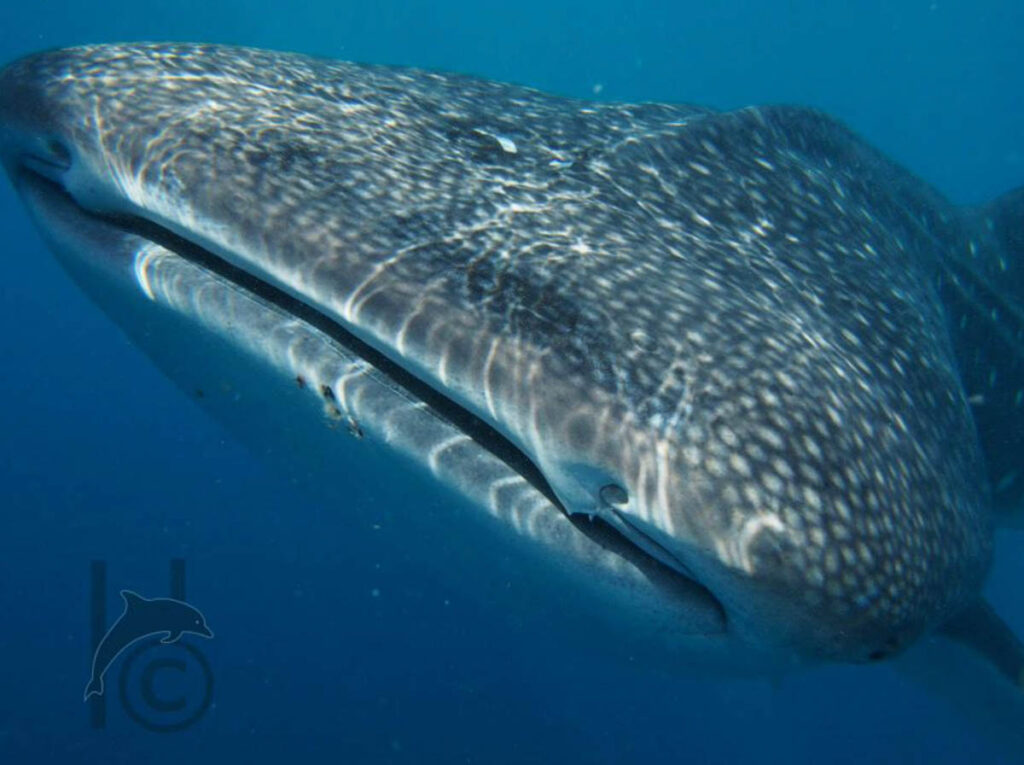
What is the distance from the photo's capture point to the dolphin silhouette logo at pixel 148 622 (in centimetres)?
754

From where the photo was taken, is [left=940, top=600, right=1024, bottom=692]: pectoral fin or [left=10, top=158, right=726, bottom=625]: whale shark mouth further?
[left=940, top=600, right=1024, bottom=692]: pectoral fin

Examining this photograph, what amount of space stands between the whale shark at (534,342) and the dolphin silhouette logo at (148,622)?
218 inches

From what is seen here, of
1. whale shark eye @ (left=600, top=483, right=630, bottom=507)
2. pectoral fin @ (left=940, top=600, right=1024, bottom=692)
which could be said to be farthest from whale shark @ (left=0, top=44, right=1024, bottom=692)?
pectoral fin @ (left=940, top=600, right=1024, bottom=692)

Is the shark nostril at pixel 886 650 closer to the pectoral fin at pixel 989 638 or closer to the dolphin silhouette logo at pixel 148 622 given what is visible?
the pectoral fin at pixel 989 638

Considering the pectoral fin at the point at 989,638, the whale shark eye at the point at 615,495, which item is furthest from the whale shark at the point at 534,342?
the pectoral fin at the point at 989,638

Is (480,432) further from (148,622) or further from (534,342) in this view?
(148,622)

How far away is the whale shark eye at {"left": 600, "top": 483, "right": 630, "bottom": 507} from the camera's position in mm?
1957

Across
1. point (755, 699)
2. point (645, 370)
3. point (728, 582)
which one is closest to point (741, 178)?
point (645, 370)

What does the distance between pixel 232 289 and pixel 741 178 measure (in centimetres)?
243

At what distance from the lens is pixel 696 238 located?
2998 mm

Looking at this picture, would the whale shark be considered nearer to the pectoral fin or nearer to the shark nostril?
the shark nostril

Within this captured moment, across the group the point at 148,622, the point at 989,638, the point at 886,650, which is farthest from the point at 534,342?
the point at 148,622

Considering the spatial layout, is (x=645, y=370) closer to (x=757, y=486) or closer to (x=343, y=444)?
(x=757, y=486)

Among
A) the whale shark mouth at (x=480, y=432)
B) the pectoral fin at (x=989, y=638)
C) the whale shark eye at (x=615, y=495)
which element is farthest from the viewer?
the pectoral fin at (x=989, y=638)
